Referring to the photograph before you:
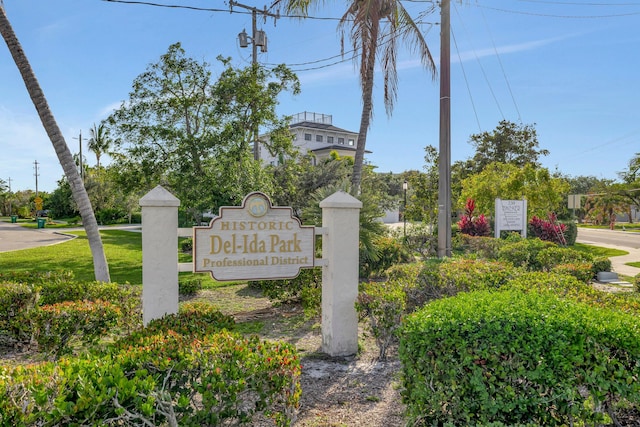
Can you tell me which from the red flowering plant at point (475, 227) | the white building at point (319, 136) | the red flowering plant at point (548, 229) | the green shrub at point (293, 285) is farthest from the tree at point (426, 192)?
the white building at point (319, 136)

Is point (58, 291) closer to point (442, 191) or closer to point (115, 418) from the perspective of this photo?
point (115, 418)

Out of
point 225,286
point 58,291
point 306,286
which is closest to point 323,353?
point 306,286

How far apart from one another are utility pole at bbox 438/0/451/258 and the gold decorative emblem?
584 cm

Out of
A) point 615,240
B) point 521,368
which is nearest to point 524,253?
point 521,368

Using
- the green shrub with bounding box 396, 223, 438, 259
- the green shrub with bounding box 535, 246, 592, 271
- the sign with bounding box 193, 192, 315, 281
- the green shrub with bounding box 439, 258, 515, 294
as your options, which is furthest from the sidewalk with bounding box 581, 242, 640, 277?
the sign with bounding box 193, 192, 315, 281

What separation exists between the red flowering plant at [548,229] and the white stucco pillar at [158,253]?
16.9 meters

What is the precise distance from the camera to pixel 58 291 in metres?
5.41

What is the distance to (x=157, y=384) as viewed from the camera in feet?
8.62

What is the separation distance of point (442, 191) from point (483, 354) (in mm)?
7372

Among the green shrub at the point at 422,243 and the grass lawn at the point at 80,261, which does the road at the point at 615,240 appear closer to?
the green shrub at the point at 422,243

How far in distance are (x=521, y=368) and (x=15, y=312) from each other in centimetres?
520

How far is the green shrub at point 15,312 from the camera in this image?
479 cm

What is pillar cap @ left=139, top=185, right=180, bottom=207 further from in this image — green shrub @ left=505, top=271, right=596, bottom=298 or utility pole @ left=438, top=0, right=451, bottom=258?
utility pole @ left=438, top=0, right=451, bottom=258

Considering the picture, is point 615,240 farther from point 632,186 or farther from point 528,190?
point 632,186
